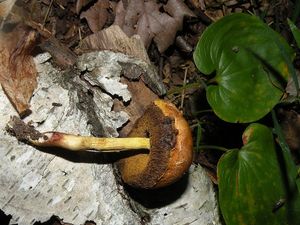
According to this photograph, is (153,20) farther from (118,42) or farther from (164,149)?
(164,149)

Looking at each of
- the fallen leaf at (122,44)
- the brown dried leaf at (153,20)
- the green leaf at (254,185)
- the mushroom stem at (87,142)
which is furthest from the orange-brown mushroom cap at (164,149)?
the brown dried leaf at (153,20)

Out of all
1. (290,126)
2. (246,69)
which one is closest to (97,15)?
(246,69)

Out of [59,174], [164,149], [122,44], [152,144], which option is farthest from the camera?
[122,44]

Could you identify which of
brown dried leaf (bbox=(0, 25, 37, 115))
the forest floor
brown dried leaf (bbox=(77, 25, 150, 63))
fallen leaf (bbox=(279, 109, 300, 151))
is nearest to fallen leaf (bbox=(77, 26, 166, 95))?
brown dried leaf (bbox=(77, 25, 150, 63))

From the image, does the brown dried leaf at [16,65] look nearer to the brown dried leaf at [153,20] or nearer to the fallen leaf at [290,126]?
the brown dried leaf at [153,20]

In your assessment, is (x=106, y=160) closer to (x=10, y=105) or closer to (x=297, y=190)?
(x=10, y=105)

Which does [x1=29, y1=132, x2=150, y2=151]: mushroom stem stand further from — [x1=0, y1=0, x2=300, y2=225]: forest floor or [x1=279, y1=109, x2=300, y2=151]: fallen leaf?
[x1=279, y1=109, x2=300, y2=151]: fallen leaf
